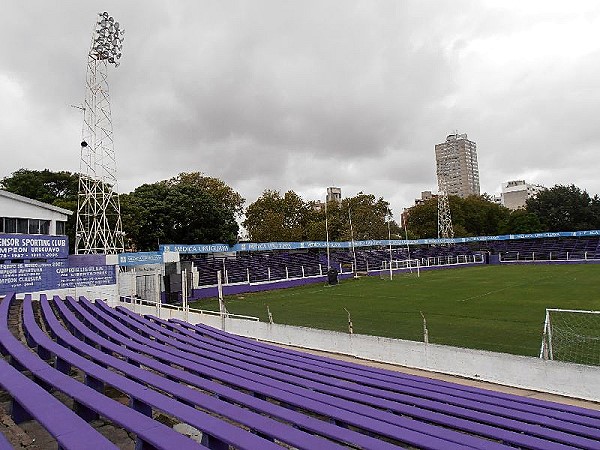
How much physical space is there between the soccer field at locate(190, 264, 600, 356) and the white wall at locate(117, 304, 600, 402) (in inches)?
131

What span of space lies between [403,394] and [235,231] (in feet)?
138

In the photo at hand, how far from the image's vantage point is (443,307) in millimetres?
21422

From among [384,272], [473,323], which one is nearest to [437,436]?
[473,323]

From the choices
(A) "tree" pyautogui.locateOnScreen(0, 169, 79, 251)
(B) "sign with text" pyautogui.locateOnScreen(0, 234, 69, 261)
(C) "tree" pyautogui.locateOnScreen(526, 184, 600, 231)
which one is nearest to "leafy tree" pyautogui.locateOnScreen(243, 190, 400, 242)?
(A) "tree" pyautogui.locateOnScreen(0, 169, 79, 251)

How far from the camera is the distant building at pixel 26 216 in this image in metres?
21.2

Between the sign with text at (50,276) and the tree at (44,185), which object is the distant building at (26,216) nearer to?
the sign with text at (50,276)

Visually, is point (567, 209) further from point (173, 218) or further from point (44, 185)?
point (44, 185)

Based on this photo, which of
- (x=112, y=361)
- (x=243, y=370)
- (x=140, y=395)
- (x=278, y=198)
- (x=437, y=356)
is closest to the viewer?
→ (x=140, y=395)

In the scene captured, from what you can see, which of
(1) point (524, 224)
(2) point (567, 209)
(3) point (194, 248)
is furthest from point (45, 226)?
(2) point (567, 209)

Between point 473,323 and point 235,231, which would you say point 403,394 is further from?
point 235,231

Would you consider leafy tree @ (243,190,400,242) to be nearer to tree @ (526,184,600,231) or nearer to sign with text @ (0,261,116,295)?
tree @ (526,184,600,231)

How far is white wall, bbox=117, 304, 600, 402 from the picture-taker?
8.17m

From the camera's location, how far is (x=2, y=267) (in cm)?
1619

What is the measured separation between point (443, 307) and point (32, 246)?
1844 cm
